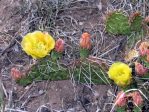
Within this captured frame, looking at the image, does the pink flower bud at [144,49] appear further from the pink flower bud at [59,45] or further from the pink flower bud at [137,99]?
the pink flower bud at [59,45]

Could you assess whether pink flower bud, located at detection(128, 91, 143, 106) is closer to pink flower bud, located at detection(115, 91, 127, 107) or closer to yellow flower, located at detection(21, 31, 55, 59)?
pink flower bud, located at detection(115, 91, 127, 107)

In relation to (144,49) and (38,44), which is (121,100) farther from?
(38,44)

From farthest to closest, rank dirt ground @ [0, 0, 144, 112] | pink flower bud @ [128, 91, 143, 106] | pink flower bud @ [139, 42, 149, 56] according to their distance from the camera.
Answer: dirt ground @ [0, 0, 144, 112] < pink flower bud @ [139, 42, 149, 56] < pink flower bud @ [128, 91, 143, 106]

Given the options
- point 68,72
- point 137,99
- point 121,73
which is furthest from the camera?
point 68,72

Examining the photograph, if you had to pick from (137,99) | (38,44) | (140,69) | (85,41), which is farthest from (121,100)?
(38,44)

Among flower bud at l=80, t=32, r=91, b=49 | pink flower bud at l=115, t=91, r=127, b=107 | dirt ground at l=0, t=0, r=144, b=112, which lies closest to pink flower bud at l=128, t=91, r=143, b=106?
pink flower bud at l=115, t=91, r=127, b=107
